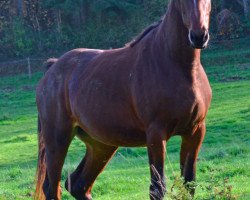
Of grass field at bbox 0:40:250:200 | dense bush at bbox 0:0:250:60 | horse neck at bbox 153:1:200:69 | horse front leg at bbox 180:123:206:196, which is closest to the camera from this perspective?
horse neck at bbox 153:1:200:69

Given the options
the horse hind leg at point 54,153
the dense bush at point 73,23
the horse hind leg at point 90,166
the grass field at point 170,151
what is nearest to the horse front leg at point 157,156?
the grass field at point 170,151

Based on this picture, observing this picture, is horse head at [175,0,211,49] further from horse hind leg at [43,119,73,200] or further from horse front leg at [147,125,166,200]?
horse hind leg at [43,119,73,200]

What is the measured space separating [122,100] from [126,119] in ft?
0.67

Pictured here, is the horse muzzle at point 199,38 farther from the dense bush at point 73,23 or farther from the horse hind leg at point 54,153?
the dense bush at point 73,23

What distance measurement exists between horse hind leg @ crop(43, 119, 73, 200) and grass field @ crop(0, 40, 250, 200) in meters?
0.34

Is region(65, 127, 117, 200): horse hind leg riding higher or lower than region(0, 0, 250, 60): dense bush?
higher

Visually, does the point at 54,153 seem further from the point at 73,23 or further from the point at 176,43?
the point at 73,23

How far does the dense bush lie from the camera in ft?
129

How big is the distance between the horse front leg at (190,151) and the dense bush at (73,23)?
31.9 metres

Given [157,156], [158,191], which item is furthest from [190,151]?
[158,191]

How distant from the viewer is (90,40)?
135 feet

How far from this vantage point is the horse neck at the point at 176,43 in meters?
6.46

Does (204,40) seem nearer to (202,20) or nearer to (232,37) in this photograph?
(202,20)

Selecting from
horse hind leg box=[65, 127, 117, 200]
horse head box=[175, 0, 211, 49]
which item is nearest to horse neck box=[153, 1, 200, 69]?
horse head box=[175, 0, 211, 49]
